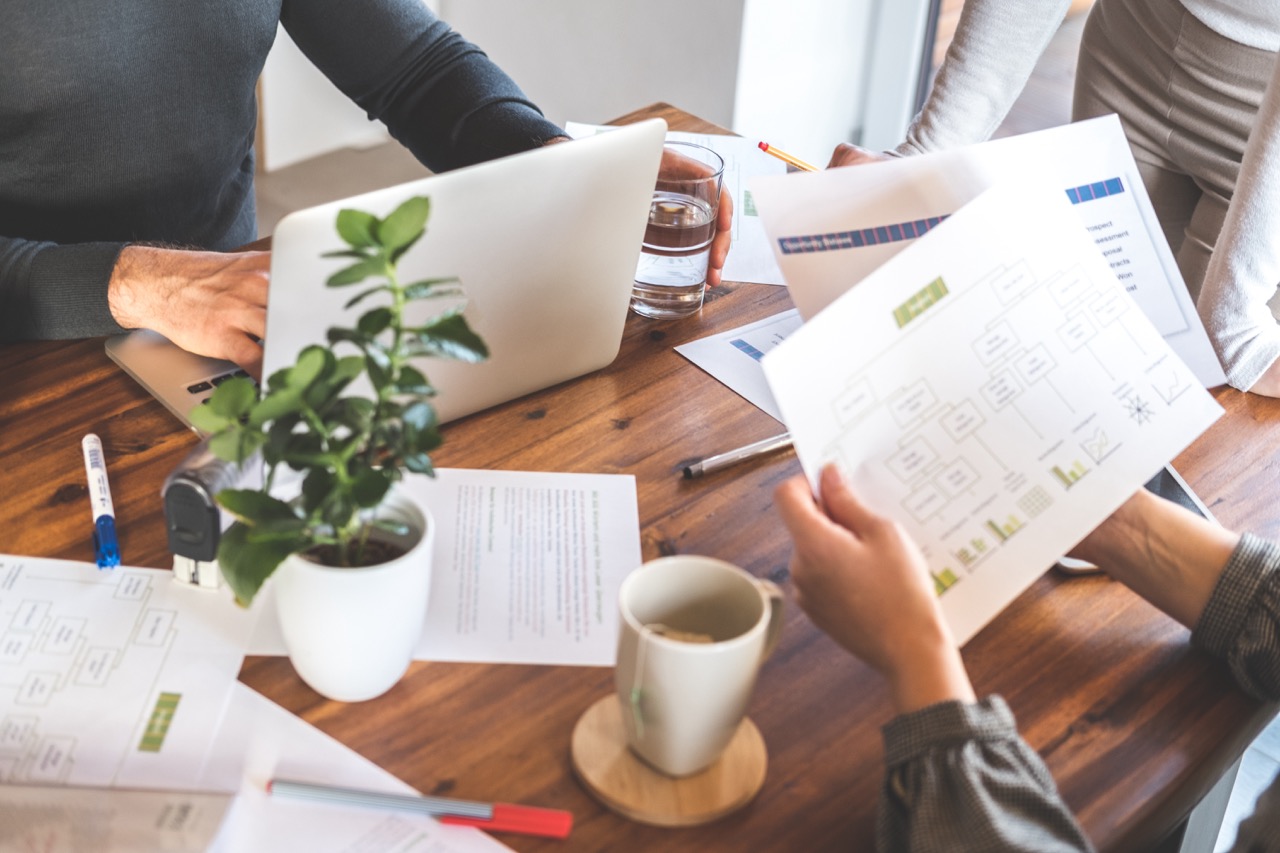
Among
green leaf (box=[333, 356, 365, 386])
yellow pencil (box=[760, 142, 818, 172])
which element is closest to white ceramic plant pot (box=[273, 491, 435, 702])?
green leaf (box=[333, 356, 365, 386])

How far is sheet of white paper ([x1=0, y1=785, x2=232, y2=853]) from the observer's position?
25.4 inches

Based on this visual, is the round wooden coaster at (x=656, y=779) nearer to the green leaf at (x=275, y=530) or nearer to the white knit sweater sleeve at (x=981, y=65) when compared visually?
the green leaf at (x=275, y=530)

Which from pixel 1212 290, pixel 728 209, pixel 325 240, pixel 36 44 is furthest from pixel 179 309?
pixel 1212 290

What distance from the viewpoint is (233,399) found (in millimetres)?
667

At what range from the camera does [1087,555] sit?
90 cm

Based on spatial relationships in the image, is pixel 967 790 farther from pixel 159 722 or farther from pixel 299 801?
pixel 159 722

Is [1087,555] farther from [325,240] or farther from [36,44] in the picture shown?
[36,44]

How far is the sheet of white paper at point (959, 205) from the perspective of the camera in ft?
2.99

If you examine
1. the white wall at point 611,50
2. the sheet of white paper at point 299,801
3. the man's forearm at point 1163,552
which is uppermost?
the man's forearm at point 1163,552

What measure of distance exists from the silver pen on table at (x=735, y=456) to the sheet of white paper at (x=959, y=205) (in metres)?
0.15

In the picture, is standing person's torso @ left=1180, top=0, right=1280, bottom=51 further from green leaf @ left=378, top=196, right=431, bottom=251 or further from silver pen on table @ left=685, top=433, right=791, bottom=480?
green leaf @ left=378, top=196, right=431, bottom=251

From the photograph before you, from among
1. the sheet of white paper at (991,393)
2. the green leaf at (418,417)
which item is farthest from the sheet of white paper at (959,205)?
the green leaf at (418,417)

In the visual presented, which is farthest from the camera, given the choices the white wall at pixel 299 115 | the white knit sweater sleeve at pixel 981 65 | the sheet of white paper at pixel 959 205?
the white wall at pixel 299 115

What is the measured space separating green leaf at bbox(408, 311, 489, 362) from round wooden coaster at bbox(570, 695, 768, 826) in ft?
0.82
